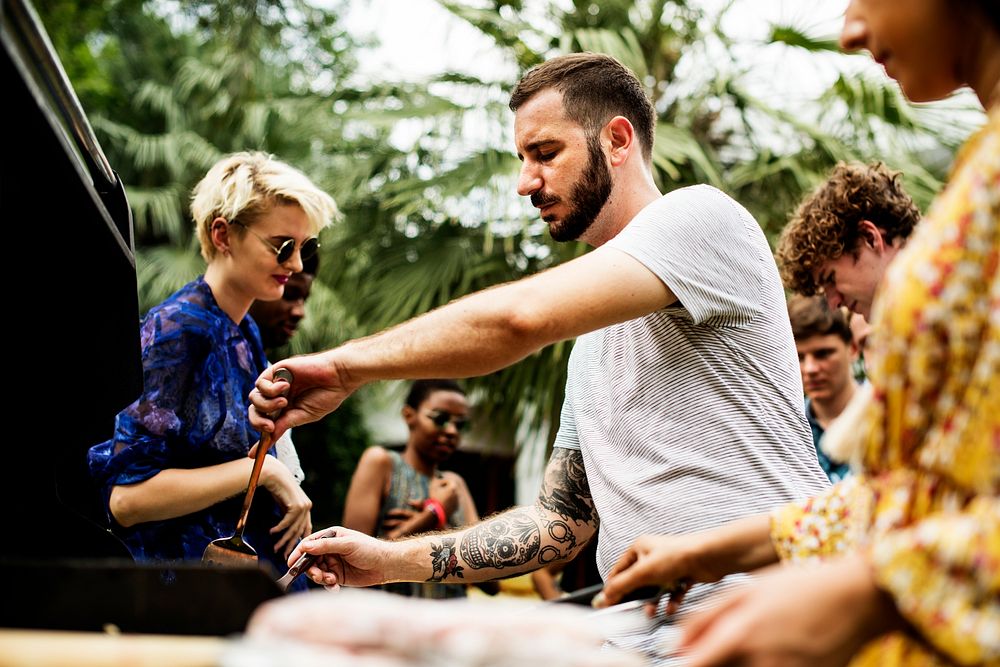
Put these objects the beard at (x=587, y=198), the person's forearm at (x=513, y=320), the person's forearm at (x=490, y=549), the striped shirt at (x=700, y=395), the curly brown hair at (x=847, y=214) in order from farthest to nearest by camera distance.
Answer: the curly brown hair at (x=847, y=214)
the beard at (x=587, y=198)
the person's forearm at (x=490, y=549)
the striped shirt at (x=700, y=395)
the person's forearm at (x=513, y=320)

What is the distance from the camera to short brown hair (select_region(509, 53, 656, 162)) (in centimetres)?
237

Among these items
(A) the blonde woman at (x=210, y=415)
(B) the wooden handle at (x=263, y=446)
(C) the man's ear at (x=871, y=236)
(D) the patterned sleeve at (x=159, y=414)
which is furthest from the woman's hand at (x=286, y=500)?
(C) the man's ear at (x=871, y=236)

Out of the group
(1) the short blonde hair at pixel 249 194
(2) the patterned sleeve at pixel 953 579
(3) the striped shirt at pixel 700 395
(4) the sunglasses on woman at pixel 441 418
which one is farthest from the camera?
(4) the sunglasses on woman at pixel 441 418

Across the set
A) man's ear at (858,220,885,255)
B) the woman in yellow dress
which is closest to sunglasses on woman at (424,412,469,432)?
man's ear at (858,220,885,255)

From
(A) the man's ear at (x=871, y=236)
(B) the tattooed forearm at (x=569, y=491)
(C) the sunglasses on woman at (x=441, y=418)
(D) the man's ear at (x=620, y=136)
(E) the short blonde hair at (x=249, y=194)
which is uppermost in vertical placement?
(D) the man's ear at (x=620, y=136)

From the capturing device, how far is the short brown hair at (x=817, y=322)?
4168 millimetres

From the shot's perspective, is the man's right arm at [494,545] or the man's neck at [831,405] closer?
the man's right arm at [494,545]

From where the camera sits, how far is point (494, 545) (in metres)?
2.18

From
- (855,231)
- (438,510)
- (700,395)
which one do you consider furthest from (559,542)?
(438,510)

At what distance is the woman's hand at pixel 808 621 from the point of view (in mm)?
870

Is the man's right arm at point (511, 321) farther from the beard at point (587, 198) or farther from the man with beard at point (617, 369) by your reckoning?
the beard at point (587, 198)

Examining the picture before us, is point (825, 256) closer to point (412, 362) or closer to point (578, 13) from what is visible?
point (412, 362)

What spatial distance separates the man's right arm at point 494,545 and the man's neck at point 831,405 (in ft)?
7.46

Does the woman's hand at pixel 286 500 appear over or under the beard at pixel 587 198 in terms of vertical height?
under
